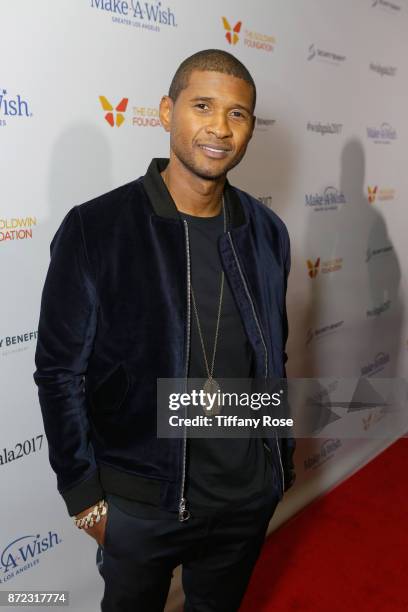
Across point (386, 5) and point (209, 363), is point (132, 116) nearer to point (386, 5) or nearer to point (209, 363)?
point (209, 363)

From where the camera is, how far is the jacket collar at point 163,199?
138 cm

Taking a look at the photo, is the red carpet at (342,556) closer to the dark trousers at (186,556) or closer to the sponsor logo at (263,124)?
the dark trousers at (186,556)

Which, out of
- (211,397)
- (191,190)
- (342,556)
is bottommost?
(342,556)

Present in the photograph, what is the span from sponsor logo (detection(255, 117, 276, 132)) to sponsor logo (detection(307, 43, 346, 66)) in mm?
398

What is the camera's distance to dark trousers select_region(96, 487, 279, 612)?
1396 mm

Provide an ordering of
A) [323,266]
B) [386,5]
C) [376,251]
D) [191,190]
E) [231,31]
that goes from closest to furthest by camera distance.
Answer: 1. [191,190]
2. [231,31]
3. [323,266]
4. [386,5]
5. [376,251]

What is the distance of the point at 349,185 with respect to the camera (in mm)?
3111

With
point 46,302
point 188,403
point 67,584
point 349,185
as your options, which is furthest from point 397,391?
point 46,302

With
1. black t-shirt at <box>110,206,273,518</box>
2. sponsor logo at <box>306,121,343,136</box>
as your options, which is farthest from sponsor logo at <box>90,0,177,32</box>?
sponsor logo at <box>306,121,343,136</box>

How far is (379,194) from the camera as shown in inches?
133

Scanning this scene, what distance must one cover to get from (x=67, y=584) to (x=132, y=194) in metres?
1.42

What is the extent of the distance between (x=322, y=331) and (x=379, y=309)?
0.68m

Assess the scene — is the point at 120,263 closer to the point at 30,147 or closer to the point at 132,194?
the point at 132,194

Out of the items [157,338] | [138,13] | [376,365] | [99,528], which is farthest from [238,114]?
[376,365]
